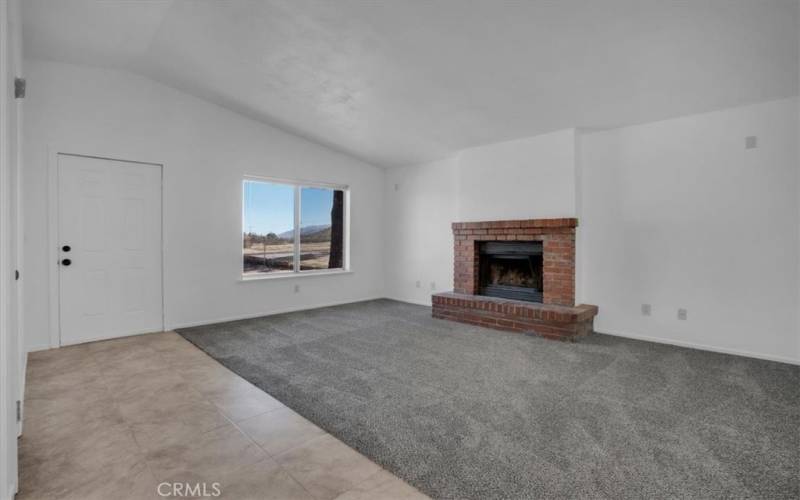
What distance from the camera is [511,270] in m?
5.18

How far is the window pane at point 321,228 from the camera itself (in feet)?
20.2

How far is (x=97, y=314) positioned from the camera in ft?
13.8

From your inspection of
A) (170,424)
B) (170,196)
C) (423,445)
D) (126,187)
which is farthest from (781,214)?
(126,187)

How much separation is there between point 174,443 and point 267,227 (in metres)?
3.91

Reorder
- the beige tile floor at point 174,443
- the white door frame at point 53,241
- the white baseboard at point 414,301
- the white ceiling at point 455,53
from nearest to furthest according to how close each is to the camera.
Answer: the beige tile floor at point 174,443 < the white ceiling at point 455,53 < the white door frame at point 53,241 < the white baseboard at point 414,301

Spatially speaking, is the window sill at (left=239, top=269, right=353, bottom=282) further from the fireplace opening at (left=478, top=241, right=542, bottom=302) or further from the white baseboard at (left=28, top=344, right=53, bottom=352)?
the fireplace opening at (left=478, top=241, right=542, bottom=302)

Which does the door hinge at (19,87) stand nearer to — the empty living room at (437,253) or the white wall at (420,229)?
the empty living room at (437,253)

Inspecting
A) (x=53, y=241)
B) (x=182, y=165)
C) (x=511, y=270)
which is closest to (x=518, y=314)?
(x=511, y=270)

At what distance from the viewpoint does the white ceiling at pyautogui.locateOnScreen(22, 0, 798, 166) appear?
2.75 metres

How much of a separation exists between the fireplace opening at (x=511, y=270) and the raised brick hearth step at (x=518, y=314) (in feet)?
0.65

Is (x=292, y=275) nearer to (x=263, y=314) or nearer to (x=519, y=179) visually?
(x=263, y=314)

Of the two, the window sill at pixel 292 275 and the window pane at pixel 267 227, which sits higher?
the window pane at pixel 267 227

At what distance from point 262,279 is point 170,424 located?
3.23 m

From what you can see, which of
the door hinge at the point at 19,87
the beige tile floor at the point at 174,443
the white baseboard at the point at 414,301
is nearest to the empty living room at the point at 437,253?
the beige tile floor at the point at 174,443
